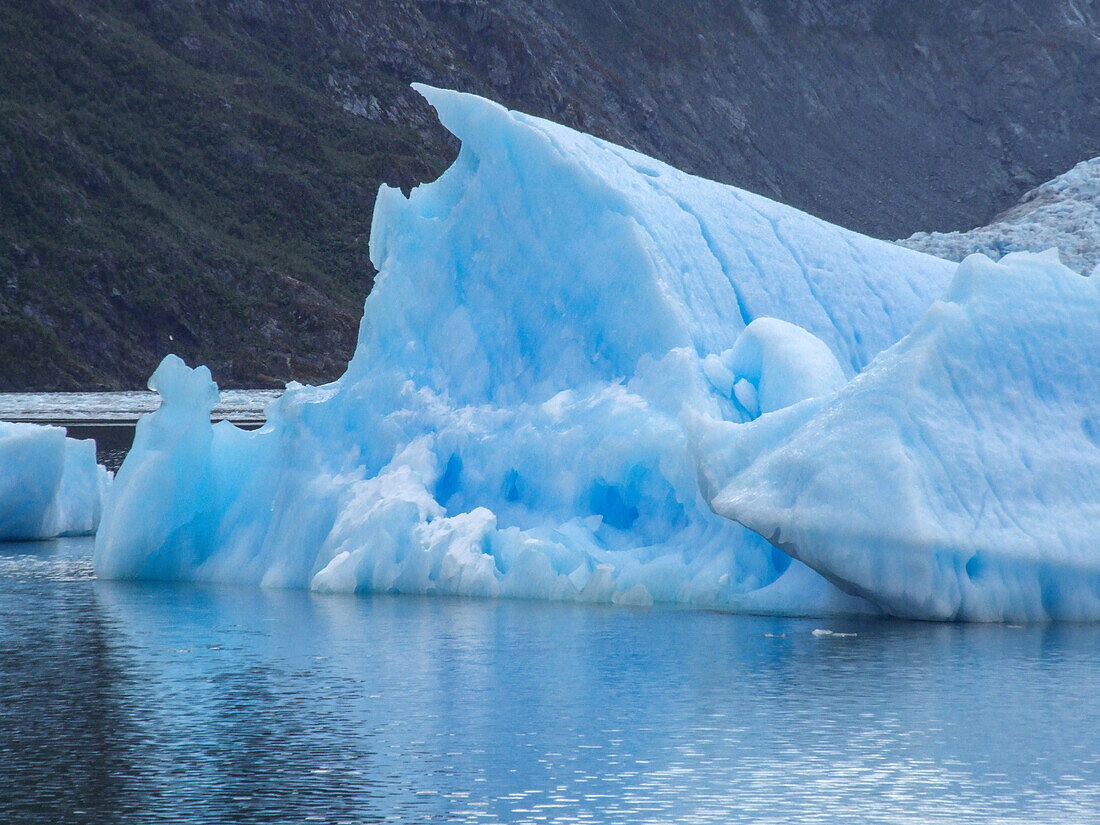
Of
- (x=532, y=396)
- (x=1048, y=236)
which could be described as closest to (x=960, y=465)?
(x=532, y=396)

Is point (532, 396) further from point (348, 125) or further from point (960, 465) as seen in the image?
point (348, 125)

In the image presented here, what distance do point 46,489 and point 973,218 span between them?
10234 cm

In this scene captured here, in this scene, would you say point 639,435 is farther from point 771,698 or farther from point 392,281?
point 771,698

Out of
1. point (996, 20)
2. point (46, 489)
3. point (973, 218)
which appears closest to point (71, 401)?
point (46, 489)

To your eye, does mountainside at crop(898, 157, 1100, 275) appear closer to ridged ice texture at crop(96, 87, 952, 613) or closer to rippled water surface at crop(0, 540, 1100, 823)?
ridged ice texture at crop(96, 87, 952, 613)

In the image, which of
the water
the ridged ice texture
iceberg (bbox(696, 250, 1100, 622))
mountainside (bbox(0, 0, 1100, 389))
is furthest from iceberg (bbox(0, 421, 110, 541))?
mountainside (bbox(0, 0, 1100, 389))

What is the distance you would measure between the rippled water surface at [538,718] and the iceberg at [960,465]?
39 cm

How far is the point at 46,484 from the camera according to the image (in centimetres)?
2016

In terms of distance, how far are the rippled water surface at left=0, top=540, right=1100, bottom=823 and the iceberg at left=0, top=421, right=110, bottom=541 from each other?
21.6 ft

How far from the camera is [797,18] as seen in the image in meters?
131

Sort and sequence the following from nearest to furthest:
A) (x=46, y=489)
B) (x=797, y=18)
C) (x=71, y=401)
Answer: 1. (x=46, y=489)
2. (x=71, y=401)
3. (x=797, y=18)

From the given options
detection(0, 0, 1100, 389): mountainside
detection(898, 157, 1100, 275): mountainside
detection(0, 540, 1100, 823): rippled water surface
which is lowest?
detection(0, 540, 1100, 823): rippled water surface

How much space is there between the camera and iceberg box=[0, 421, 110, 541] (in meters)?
19.5

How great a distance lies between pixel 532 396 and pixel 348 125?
76.6 m
